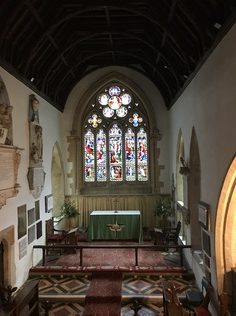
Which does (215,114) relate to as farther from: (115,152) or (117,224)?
(115,152)

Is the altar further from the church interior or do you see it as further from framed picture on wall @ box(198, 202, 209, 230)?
framed picture on wall @ box(198, 202, 209, 230)

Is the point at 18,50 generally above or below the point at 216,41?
above

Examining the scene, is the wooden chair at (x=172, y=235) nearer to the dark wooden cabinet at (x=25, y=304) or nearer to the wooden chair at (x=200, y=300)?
the wooden chair at (x=200, y=300)

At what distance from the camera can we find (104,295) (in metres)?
6.56

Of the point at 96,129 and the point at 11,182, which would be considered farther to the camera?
the point at 96,129

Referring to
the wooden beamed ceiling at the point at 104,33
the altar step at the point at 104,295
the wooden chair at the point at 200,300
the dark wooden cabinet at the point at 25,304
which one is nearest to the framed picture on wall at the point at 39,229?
the altar step at the point at 104,295

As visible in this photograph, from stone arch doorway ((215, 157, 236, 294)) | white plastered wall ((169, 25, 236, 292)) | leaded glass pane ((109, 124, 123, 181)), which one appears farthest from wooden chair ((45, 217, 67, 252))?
stone arch doorway ((215, 157, 236, 294))

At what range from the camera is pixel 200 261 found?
6871mm

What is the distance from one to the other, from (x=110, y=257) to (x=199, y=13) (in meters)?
6.13

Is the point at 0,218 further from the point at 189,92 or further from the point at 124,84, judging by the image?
the point at 124,84

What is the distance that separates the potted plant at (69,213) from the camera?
11477 millimetres

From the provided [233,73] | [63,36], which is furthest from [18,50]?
[233,73]

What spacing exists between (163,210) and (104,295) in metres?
4.85

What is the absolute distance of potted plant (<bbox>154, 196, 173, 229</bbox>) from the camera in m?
11.0
